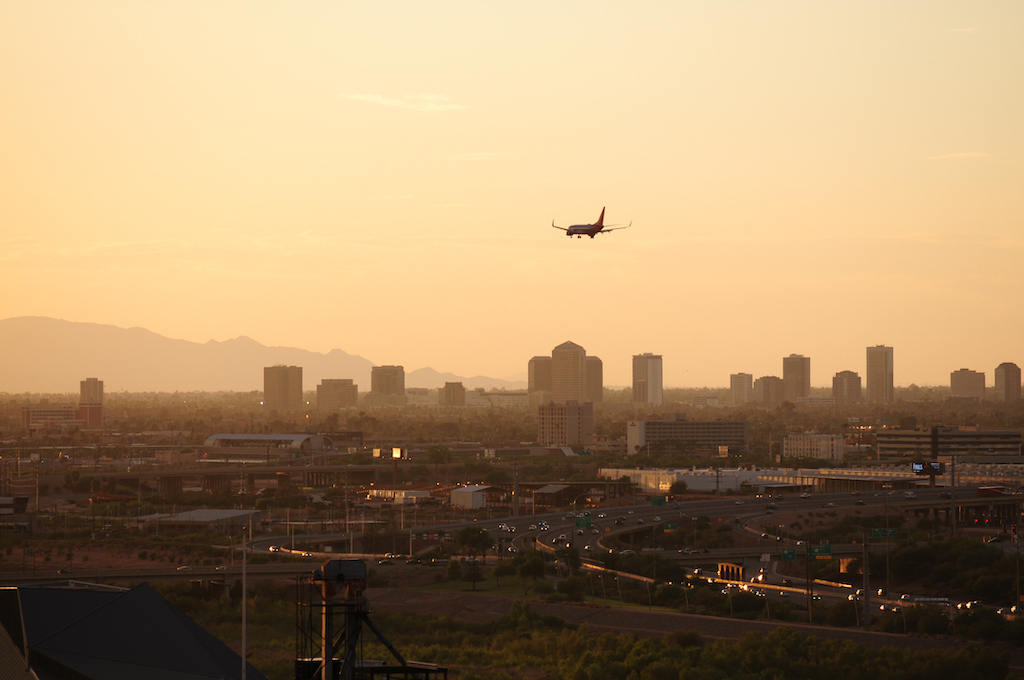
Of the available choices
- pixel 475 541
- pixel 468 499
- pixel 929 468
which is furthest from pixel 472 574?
pixel 929 468

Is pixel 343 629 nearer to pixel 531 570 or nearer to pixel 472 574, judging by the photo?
pixel 531 570

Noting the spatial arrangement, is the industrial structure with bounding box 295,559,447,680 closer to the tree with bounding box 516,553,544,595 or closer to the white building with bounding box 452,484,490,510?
the tree with bounding box 516,553,544,595

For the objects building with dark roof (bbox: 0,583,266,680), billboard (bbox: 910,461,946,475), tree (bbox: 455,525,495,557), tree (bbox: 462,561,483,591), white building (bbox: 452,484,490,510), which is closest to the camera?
building with dark roof (bbox: 0,583,266,680)

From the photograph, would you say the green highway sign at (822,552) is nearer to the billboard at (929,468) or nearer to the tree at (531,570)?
the tree at (531,570)

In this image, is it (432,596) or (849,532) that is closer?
(432,596)

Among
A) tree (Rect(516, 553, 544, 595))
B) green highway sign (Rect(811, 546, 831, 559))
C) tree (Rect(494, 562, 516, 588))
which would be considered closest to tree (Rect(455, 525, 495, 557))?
tree (Rect(494, 562, 516, 588))

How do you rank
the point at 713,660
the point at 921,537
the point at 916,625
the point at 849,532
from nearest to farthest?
the point at 713,660
the point at 916,625
the point at 921,537
the point at 849,532

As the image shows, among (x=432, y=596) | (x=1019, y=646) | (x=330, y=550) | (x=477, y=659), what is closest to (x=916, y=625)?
(x=1019, y=646)

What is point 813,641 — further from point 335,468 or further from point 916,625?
point 335,468

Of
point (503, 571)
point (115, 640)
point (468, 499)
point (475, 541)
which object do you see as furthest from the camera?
point (468, 499)
